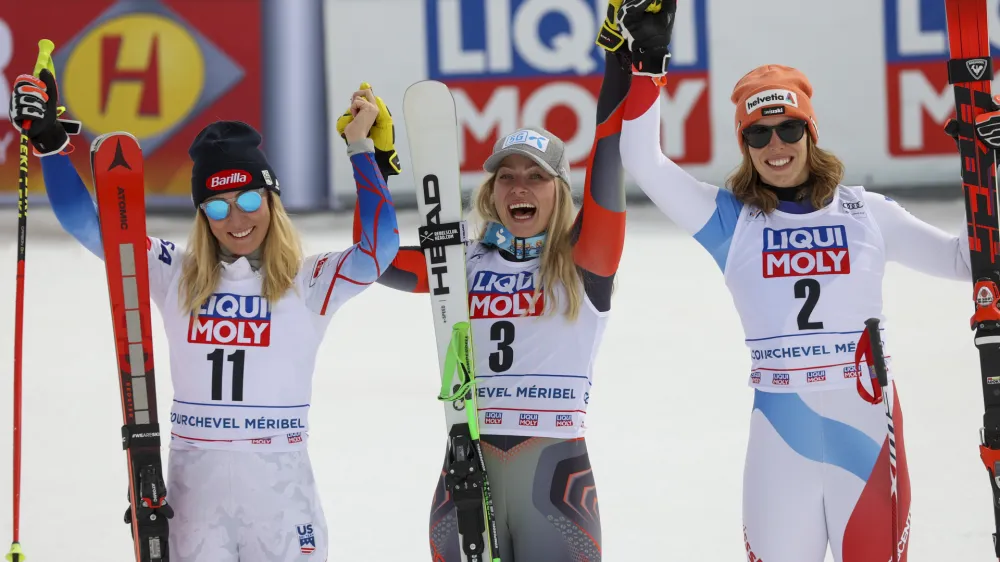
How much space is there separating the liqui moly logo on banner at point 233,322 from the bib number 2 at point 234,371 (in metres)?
0.03

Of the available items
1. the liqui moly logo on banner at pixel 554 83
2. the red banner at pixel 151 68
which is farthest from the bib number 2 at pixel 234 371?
the red banner at pixel 151 68

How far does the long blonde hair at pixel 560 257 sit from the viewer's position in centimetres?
276

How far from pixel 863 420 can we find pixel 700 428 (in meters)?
2.79

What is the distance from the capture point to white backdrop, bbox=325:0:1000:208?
9.12 m

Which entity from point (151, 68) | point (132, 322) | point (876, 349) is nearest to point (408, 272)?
point (132, 322)

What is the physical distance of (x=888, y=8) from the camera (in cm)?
918

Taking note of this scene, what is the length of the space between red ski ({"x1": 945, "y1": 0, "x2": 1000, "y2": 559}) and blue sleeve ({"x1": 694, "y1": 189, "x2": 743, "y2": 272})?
520mm

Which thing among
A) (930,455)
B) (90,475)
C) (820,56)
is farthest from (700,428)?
(820,56)

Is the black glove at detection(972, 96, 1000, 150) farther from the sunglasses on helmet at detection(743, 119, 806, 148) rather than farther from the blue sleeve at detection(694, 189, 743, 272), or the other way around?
the blue sleeve at detection(694, 189, 743, 272)

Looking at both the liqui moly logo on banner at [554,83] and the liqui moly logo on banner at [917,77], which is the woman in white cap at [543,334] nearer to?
the liqui moly logo on banner at [554,83]

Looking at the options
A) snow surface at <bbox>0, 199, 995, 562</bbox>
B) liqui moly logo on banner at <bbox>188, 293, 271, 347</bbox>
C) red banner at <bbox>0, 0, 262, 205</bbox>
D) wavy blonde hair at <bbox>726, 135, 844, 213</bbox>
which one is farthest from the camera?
red banner at <bbox>0, 0, 262, 205</bbox>

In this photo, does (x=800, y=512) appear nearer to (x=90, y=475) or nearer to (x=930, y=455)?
(x=930, y=455)

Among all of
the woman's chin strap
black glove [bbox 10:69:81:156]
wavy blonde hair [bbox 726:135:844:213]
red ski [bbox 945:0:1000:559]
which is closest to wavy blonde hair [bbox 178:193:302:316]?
black glove [bbox 10:69:81:156]

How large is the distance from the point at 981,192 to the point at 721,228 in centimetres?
59
